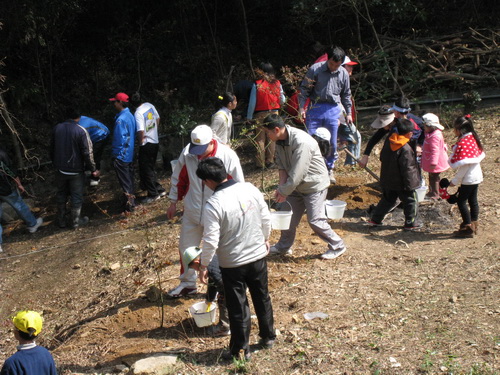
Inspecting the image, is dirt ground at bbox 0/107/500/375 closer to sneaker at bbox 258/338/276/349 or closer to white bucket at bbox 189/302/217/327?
sneaker at bbox 258/338/276/349

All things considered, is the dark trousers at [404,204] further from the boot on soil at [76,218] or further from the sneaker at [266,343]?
the boot on soil at [76,218]

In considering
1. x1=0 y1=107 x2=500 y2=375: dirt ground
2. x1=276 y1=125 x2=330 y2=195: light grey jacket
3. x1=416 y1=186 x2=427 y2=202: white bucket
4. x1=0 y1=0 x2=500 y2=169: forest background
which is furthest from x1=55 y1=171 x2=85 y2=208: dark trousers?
x1=416 y1=186 x2=427 y2=202: white bucket

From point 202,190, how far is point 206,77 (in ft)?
30.6

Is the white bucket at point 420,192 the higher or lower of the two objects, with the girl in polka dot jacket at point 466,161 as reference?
lower

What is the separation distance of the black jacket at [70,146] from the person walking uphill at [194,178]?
158 inches

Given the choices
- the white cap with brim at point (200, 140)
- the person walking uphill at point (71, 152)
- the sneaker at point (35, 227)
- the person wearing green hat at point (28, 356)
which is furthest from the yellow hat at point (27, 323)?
the sneaker at point (35, 227)

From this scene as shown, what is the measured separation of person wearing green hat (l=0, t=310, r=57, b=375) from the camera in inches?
157

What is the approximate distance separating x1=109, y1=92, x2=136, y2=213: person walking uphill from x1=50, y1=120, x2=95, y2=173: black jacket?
0.42 m

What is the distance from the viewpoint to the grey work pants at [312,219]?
6.23m

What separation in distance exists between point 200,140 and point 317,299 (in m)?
1.95

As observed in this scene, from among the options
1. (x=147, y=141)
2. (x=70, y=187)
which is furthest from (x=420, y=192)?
(x=70, y=187)

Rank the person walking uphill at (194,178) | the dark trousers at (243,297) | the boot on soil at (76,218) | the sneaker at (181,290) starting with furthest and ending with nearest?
the boot on soil at (76,218)
the sneaker at (181,290)
the person walking uphill at (194,178)
the dark trousers at (243,297)

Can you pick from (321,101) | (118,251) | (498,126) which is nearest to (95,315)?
(118,251)

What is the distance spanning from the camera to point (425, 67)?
39.6 ft
